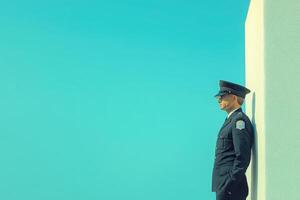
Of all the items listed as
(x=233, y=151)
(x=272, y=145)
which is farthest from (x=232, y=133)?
(x=272, y=145)

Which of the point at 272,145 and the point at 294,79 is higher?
the point at 294,79

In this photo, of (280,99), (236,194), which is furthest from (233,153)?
(280,99)

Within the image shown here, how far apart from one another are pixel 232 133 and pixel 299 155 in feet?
2.07

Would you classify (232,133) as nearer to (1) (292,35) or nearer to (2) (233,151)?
(2) (233,151)

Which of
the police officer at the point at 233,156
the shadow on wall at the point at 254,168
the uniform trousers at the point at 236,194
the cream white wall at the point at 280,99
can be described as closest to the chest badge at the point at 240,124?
the police officer at the point at 233,156

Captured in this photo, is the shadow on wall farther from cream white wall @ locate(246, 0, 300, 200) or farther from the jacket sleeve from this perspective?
cream white wall @ locate(246, 0, 300, 200)

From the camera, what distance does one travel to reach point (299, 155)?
9.69ft

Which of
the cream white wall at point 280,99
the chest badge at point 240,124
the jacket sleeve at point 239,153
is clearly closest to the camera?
the cream white wall at point 280,99

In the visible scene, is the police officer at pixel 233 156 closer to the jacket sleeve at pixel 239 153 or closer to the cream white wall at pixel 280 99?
the jacket sleeve at pixel 239 153

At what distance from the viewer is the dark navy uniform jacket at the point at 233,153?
131 inches

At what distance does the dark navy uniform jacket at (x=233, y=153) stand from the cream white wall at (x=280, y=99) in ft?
0.72

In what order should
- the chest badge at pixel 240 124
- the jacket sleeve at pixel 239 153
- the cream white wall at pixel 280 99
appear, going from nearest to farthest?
1. the cream white wall at pixel 280 99
2. the jacket sleeve at pixel 239 153
3. the chest badge at pixel 240 124

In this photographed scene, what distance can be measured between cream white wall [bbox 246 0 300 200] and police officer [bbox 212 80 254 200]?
0.73 feet

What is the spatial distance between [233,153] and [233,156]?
0.08 feet
